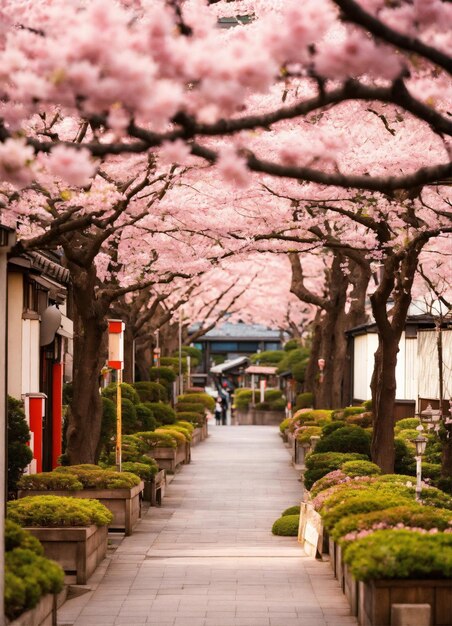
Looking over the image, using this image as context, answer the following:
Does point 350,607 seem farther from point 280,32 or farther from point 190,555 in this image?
point 280,32

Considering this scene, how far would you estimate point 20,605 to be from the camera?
31.5 ft

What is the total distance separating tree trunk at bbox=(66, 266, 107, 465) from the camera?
62.7 feet

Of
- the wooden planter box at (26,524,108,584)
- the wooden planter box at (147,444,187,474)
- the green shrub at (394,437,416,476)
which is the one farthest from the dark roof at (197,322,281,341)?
the wooden planter box at (26,524,108,584)

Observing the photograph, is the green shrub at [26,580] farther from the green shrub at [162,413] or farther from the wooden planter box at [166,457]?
the green shrub at [162,413]

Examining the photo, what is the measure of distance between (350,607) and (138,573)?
3.56m

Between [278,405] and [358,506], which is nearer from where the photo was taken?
[358,506]

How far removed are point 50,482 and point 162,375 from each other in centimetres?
3014

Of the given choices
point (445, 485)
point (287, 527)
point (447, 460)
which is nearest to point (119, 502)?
point (287, 527)

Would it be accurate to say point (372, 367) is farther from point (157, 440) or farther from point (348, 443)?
point (348, 443)

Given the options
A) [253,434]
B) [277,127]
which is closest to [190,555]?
[277,127]

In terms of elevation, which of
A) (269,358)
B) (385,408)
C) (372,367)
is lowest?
(385,408)

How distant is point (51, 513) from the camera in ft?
45.5

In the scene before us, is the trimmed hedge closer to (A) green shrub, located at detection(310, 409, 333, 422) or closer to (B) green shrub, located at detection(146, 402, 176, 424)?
(A) green shrub, located at detection(310, 409, 333, 422)

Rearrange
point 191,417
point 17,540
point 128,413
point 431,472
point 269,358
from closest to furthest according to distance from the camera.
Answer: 1. point 17,540
2. point 431,472
3. point 128,413
4. point 191,417
5. point 269,358
